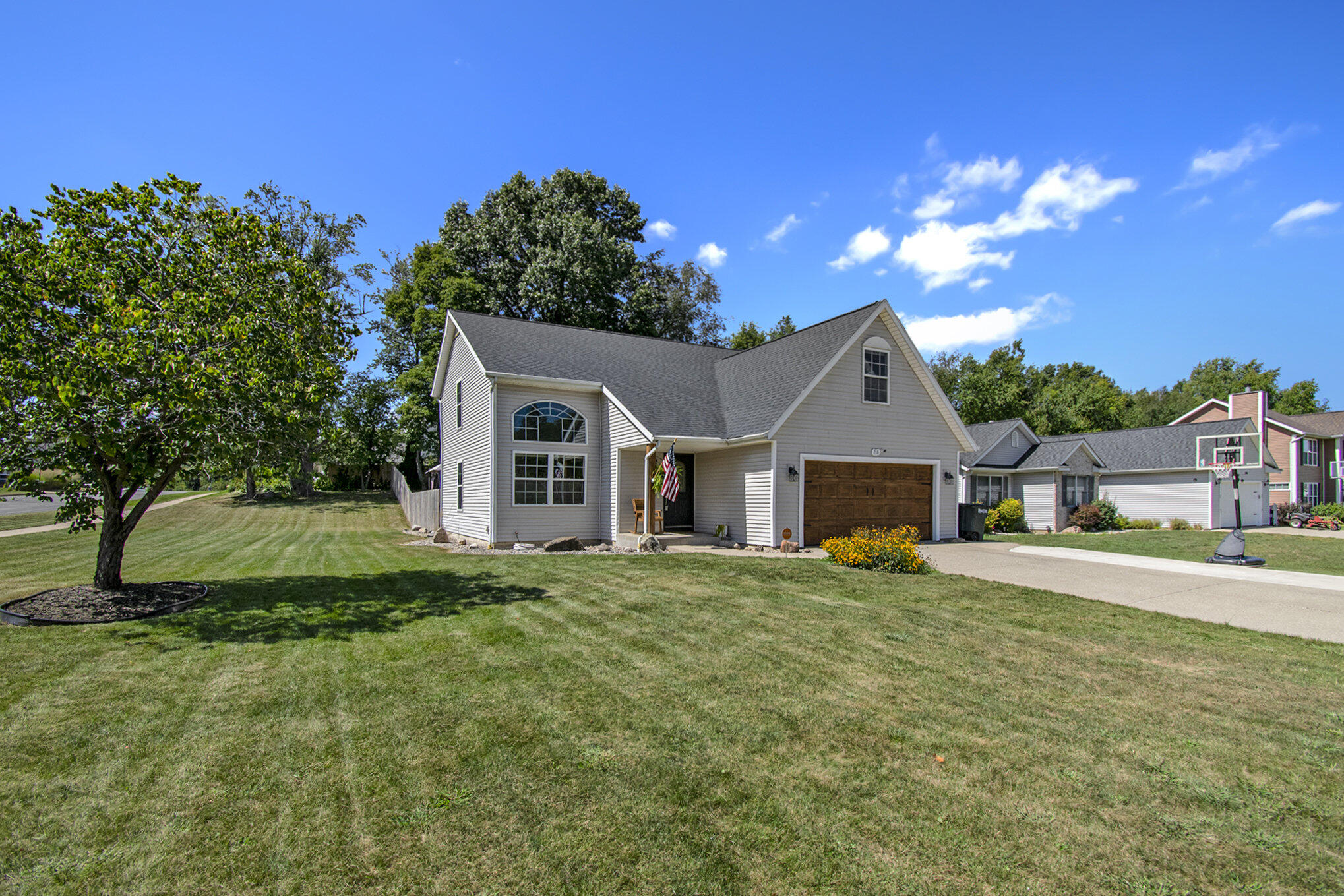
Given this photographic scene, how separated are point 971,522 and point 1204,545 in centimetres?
683

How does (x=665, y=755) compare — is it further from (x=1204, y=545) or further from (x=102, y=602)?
(x=1204, y=545)

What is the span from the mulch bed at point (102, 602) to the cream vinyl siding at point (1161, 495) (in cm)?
3456

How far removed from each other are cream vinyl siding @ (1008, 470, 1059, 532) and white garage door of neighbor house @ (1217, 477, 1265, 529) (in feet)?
25.3

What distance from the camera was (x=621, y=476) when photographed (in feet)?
52.4

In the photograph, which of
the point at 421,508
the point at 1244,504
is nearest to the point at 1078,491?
the point at 1244,504

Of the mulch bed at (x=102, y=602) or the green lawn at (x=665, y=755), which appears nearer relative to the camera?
the green lawn at (x=665, y=755)

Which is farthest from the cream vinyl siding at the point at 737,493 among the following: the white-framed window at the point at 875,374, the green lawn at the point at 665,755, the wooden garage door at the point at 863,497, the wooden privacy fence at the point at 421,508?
the wooden privacy fence at the point at 421,508

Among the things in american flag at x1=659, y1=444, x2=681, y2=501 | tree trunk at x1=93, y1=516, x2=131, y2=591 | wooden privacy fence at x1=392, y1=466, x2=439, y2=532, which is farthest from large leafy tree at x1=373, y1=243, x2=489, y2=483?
tree trunk at x1=93, y1=516, x2=131, y2=591

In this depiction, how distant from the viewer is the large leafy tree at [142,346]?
670cm

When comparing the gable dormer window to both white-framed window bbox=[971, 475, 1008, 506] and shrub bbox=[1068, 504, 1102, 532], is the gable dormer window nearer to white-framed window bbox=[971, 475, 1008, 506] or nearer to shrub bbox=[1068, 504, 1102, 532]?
white-framed window bbox=[971, 475, 1008, 506]

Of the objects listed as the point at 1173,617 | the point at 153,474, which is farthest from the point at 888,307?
the point at 153,474

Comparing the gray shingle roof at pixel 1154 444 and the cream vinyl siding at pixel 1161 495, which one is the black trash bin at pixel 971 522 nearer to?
the gray shingle roof at pixel 1154 444

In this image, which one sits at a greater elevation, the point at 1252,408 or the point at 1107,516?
the point at 1252,408

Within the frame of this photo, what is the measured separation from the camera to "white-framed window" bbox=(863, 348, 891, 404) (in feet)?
53.4
